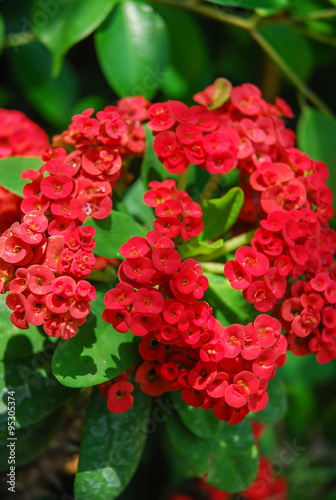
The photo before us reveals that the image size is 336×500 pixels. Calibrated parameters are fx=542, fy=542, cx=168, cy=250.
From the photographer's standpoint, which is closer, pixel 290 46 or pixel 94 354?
pixel 94 354

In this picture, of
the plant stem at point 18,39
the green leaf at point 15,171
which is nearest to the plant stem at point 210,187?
the green leaf at point 15,171

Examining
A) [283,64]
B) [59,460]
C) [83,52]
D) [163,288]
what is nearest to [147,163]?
[163,288]

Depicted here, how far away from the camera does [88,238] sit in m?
0.97

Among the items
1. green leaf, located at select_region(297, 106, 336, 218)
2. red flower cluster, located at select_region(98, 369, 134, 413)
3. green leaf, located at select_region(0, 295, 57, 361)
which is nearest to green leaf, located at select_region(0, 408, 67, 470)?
green leaf, located at select_region(0, 295, 57, 361)

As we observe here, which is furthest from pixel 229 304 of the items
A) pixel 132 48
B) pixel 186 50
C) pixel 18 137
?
pixel 186 50

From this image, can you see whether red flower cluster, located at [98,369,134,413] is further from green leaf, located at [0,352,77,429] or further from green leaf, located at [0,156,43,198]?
green leaf, located at [0,156,43,198]

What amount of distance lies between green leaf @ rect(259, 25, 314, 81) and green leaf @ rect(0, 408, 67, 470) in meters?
1.33

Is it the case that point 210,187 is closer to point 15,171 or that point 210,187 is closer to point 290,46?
point 15,171

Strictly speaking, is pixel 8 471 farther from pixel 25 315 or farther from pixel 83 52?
pixel 83 52

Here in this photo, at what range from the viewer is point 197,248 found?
3.69ft

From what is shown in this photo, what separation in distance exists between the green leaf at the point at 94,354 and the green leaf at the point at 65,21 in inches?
30.5

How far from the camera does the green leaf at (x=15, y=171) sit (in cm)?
117

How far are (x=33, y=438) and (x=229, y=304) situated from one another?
0.61 metres

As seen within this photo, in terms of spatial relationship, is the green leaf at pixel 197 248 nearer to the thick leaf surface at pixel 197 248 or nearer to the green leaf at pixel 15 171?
the thick leaf surface at pixel 197 248
